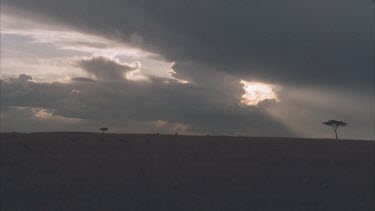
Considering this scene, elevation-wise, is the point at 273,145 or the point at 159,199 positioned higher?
Answer: the point at 273,145

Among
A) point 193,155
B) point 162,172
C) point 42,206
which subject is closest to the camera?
point 42,206

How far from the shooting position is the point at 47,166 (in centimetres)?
3453

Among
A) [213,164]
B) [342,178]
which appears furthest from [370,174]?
[213,164]

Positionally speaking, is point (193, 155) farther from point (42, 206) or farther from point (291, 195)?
point (42, 206)

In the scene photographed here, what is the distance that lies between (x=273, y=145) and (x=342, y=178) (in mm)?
17752

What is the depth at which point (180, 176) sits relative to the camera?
103ft

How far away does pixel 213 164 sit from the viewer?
1443 inches

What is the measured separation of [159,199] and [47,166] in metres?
11.8

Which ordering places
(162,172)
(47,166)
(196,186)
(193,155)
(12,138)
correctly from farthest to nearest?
(12,138), (193,155), (47,166), (162,172), (196,186)

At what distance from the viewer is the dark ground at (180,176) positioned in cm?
2480

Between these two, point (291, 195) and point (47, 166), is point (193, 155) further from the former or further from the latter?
point (291, 195)

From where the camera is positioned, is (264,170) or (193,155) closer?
(264,170)

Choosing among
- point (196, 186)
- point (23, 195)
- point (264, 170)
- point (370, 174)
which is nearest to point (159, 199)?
point (196, 186)

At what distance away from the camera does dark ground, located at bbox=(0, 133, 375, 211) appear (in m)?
24.8
